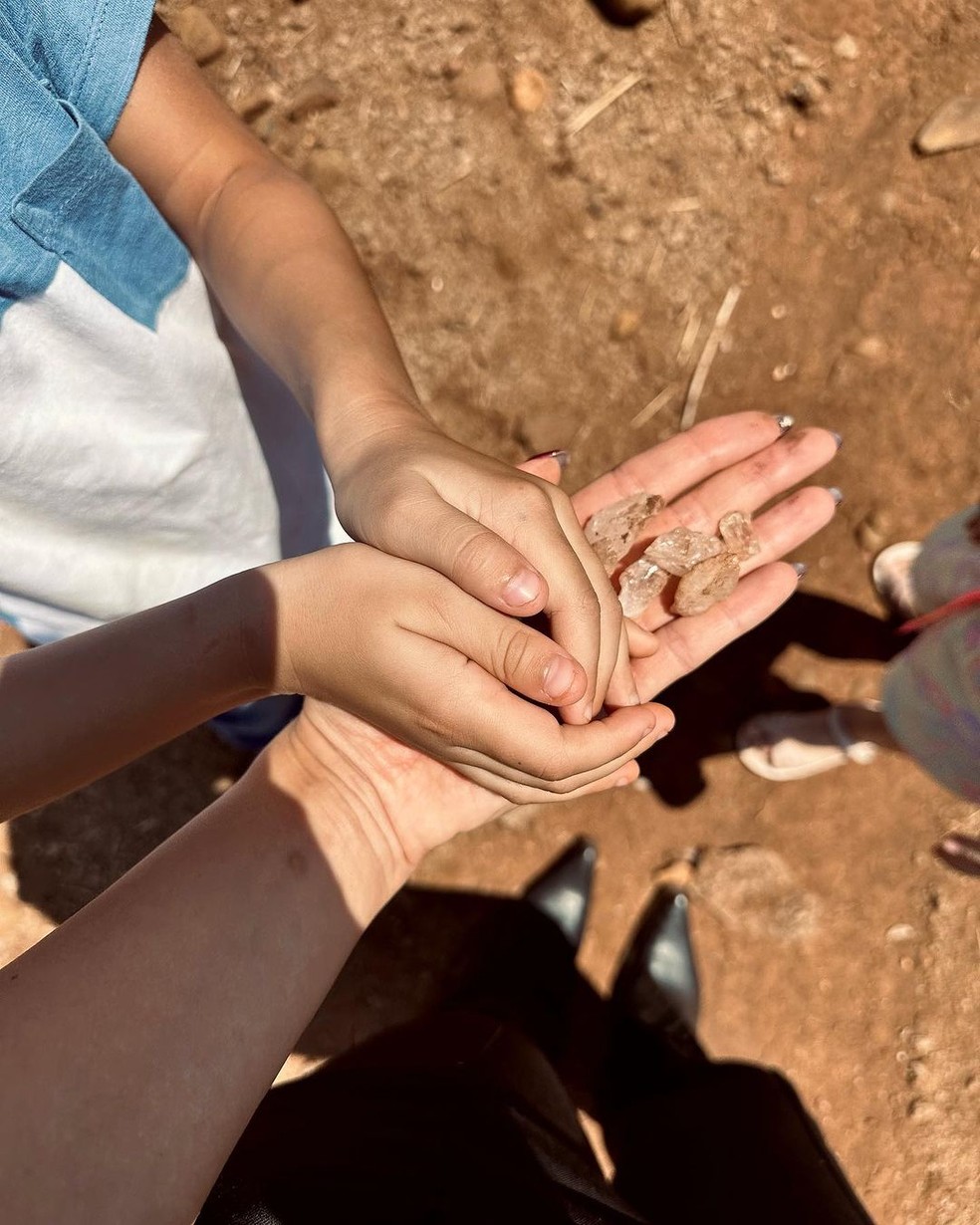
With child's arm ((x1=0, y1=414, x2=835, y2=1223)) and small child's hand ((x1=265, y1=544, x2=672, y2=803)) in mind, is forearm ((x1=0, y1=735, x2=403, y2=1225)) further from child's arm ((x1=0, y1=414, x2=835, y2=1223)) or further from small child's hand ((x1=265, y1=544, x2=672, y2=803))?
small child's hand ((x1=265, y1=544, x2=672, y2=803))

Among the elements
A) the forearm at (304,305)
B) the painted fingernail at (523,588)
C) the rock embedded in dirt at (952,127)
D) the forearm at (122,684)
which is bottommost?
the rock embedded in dirt at (952,127)

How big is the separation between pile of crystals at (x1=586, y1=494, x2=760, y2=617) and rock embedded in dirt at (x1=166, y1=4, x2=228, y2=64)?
6.92 ft

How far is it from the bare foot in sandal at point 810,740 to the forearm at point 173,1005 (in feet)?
4.87

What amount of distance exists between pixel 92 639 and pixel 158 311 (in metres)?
0.65

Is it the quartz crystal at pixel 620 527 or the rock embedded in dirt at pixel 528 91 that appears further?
the rock embedded in dirt at pixel 528 91

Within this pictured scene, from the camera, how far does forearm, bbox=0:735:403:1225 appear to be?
1.06 meters

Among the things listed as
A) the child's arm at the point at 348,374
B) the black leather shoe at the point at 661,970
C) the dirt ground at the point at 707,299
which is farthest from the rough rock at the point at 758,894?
the child's arm at the point at 348,374

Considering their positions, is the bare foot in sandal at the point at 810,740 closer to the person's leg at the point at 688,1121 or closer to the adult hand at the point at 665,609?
the person's leg at the point at 688,1121

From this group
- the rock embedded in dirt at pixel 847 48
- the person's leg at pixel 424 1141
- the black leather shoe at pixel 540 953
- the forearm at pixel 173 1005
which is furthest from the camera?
the rock embedded in dirt at pixel 847 48

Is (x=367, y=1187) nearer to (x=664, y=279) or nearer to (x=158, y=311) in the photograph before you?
(x=158, y=311)

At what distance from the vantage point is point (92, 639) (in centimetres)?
135

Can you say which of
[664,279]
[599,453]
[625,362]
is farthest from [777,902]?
[664,279]

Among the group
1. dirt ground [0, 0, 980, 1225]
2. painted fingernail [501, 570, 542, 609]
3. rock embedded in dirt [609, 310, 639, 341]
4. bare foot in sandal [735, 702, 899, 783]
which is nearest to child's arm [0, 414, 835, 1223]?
painted fingernail [501, 570, 542, 609]

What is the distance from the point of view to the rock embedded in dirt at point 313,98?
2.86 m
